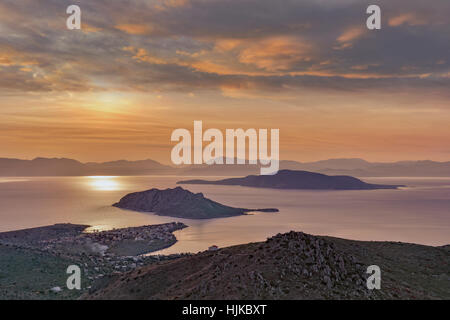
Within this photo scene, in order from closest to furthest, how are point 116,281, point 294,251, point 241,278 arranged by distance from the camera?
1. point 241,278
2. point 294,251
3. point 116,281

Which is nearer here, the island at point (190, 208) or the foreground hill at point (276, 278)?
the foreground hill at point (276, 278)

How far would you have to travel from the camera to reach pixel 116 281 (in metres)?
36.2

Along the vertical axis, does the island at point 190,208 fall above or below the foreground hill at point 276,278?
below

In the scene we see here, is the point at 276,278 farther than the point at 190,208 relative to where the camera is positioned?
No

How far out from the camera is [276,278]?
90.6ft

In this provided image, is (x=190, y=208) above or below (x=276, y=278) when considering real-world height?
below

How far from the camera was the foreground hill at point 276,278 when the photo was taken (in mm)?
26484

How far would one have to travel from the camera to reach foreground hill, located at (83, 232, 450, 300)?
26.5 metres

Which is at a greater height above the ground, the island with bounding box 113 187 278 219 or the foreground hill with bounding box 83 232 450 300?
the foreground hill with bounding box 83 232 450 300

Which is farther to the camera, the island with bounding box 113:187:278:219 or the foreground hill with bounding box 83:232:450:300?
the island with bounding box 113:187:278:219

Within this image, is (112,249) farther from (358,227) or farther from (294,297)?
(358,227)

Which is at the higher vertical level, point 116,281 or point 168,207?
point 116,281

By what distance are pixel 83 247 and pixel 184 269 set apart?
5829cm
